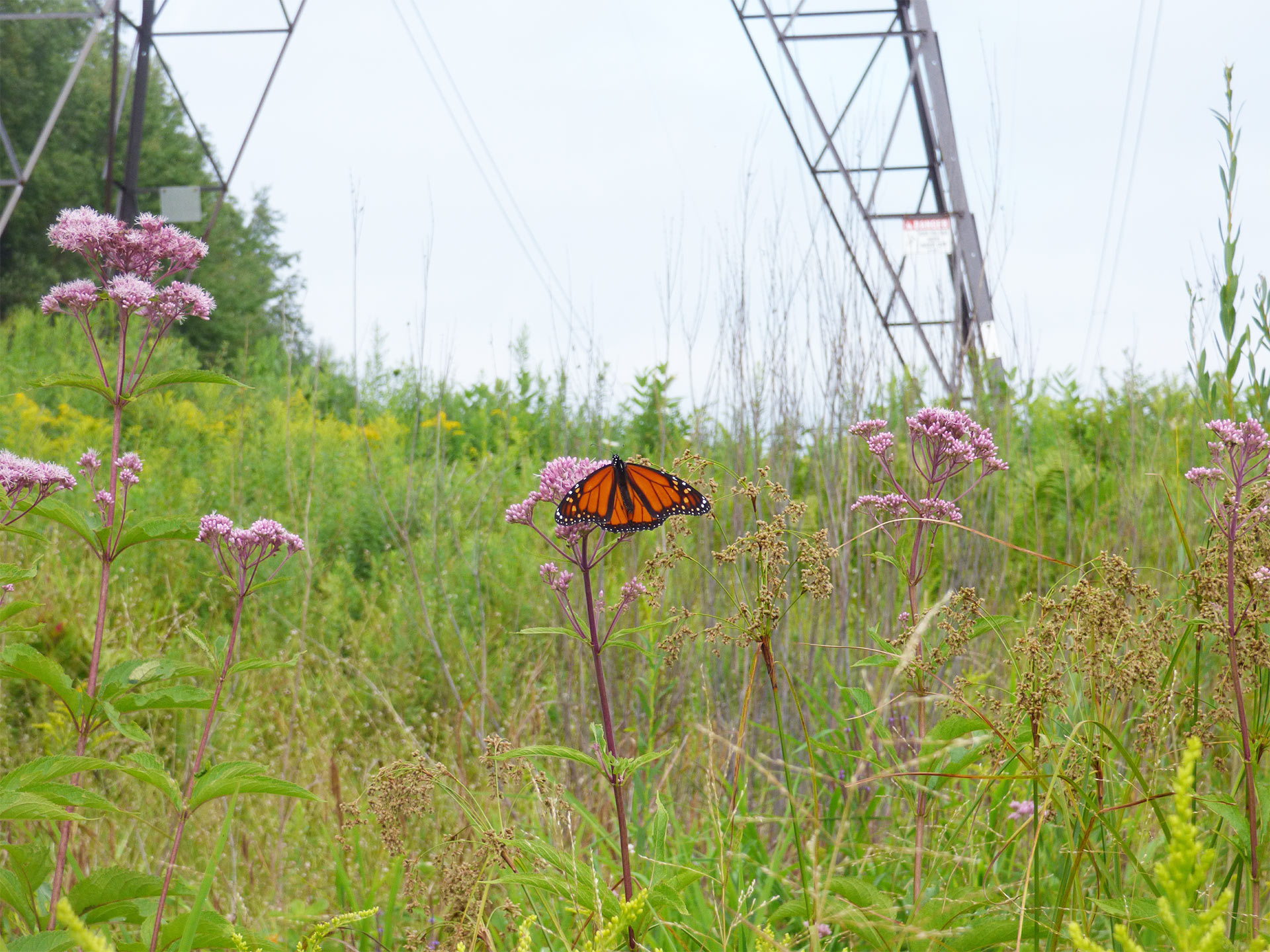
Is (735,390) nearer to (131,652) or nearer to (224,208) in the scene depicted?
(131,652)

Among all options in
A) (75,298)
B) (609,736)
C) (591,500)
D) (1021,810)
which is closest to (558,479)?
(591,500)

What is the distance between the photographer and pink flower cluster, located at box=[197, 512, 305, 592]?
72.3 inches

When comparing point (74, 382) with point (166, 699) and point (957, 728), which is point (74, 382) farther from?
point (957, 728)

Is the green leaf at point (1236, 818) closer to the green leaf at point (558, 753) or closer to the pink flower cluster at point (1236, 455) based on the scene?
the pink flower cluster at point (1236, 455)

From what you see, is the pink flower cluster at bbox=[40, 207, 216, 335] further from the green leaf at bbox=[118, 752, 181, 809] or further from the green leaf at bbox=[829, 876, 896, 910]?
the green leaf at bbox=[829, 876, 896, 910]

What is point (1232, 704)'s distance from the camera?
1.55 meters

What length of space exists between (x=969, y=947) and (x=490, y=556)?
4.12m

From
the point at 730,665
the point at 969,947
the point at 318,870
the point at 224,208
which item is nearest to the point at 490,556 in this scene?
the point at 730,665

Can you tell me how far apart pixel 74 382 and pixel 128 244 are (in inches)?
16.4

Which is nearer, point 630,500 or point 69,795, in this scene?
point 69,795

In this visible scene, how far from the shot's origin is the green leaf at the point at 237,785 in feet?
5.04

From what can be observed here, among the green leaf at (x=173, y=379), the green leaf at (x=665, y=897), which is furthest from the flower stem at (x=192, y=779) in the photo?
the green leaf at (x=665, y=897)

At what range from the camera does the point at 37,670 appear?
1.64 metres

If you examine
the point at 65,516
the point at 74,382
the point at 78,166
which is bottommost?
the point at 65,516
